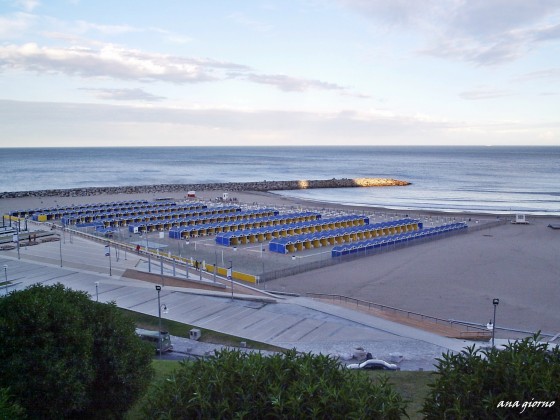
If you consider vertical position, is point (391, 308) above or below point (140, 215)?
below

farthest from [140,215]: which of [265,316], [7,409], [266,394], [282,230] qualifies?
[266,394]

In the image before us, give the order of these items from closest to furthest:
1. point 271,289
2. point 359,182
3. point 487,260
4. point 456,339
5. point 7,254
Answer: point 456,339, point 271,289, point 7,254, point 487,260, point 359,182

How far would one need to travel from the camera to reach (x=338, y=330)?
18031 millimetres

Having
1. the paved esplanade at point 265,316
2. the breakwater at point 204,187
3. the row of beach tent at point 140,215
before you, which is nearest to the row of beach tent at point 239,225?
the row of beach tent at point 140,215

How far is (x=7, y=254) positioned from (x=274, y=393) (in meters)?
28.1

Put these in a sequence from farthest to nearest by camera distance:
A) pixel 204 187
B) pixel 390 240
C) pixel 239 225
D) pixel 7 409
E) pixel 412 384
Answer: pixel 204 187, pixel 239 225, pixel 390 240, pixel 412 384, pixel 7 409

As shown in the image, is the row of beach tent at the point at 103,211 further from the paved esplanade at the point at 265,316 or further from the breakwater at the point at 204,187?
the breakwater at the point at 204,187

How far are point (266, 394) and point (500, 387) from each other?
11.0 ft

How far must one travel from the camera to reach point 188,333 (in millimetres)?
17609

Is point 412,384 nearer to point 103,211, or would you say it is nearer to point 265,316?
point 265,316

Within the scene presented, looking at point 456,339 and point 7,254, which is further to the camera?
point 7,254

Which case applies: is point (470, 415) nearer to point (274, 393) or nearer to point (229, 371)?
point (274, 393)

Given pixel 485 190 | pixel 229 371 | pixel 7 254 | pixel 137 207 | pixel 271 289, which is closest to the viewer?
pixel 229 371

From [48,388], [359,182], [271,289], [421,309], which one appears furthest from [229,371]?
[359,182]
